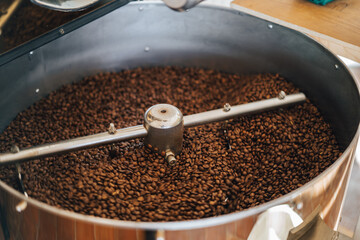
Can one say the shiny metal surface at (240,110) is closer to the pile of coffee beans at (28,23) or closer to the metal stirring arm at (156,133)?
the metal stirring arm at (156,133)

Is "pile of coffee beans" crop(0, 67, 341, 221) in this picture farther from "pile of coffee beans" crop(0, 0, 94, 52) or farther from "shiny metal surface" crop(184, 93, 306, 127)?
"pile of coffee beans" crop(0, 0, 94, 52)

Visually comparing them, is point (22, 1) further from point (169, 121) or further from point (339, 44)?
point (339, 44)

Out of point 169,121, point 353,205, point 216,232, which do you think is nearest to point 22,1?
point 169,121

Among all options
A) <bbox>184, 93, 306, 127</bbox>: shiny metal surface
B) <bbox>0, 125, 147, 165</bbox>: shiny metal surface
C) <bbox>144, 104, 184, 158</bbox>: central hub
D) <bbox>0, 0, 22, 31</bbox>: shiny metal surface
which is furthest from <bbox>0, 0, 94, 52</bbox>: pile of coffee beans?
<bbox>184, 93, 306, 127</bbox>: shiny metal surface

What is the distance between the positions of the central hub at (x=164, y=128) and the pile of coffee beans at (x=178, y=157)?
5 centimetres

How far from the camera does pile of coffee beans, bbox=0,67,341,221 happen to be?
A: 1.31 meters

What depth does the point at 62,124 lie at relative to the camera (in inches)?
68.1

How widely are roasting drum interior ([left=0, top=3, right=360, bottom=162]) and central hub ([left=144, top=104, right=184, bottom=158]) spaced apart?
550 mm

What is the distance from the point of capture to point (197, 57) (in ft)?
6.73

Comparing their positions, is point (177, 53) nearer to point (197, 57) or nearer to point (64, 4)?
point (197, 57)

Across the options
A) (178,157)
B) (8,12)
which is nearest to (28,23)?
(8,12)

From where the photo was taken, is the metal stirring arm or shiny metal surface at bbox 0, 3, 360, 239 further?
shiny metal surface at bbox 0, 3, 360, 239

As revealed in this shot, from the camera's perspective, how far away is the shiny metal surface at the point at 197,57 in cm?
151

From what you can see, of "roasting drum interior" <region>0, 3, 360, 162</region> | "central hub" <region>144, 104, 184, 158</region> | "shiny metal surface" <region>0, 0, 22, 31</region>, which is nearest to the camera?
"shiny metal surface" <region>0, 0, 22, 31</region>
